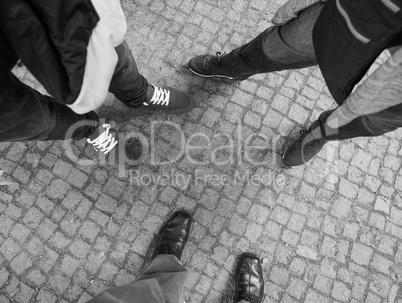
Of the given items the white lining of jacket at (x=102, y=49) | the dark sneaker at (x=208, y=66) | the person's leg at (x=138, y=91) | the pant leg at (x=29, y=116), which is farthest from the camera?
the dark sneaker at (x=208, y=66)

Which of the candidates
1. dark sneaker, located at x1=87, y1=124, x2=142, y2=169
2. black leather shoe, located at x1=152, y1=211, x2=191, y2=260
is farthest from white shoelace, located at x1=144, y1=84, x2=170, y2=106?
black leather shoe, located at x1=152, y1=211, x2=191, y2=260

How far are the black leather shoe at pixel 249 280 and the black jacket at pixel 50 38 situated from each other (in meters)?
1.88

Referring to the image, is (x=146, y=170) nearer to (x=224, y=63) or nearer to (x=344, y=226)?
(x=224, y=63)

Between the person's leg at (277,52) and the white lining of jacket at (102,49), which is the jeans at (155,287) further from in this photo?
the person's leg at (277,52)

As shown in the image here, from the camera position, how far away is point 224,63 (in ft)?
9.34

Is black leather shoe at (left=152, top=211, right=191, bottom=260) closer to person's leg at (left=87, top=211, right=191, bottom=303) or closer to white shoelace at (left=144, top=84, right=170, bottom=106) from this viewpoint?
person's leg at (left=87, top=211, right=191, bottom=303)

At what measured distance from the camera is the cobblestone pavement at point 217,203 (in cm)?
266

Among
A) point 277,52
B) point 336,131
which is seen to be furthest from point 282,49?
point 336,131

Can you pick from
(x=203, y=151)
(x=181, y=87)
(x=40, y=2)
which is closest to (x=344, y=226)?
(x=203, y=151)

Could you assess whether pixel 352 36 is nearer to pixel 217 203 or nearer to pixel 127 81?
pixel 127 81

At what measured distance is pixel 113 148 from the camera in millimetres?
2680

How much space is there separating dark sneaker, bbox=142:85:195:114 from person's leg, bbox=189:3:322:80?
40 cm

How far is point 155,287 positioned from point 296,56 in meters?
1.71

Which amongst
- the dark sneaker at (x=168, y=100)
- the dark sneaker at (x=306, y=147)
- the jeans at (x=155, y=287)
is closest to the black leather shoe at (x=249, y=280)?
the jeans at (x=155, y=287)
